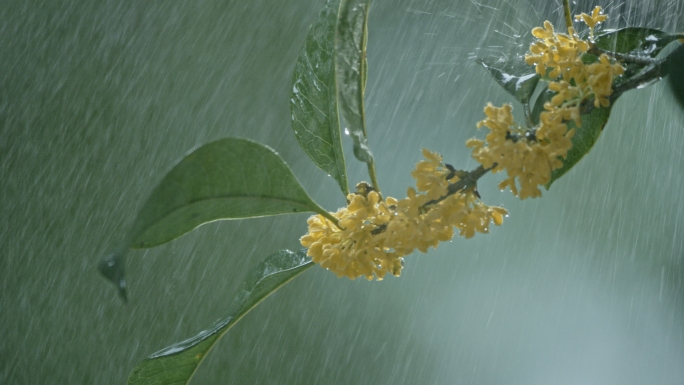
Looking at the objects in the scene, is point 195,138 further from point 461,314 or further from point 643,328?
point 643,328

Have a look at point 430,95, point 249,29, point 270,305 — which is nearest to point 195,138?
point 249,29

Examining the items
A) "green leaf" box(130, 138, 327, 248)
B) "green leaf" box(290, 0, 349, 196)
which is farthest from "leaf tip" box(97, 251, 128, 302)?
"green leaf" box(290, 0, 349, 196)

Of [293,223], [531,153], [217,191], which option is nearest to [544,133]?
[531,153]

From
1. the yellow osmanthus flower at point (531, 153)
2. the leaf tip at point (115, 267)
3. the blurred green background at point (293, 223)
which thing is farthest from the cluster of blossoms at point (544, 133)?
the blurred green background at point (293, 223)

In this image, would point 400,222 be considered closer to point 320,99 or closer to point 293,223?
point 320,99

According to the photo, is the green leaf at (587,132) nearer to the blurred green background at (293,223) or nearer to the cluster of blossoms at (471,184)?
the cluster of blossoms at (471,184)

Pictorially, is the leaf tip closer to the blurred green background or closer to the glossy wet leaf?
the glossy wet leaf
